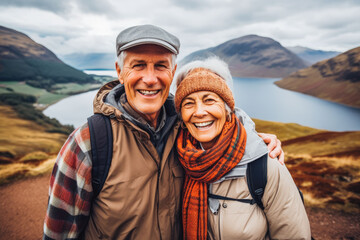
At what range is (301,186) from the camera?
12195 mm

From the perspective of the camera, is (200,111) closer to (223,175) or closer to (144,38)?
(223,175)

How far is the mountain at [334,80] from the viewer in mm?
116656

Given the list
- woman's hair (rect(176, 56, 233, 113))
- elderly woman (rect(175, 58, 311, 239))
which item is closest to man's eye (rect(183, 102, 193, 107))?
elderly woman (rect(175, 58, 311, 239))

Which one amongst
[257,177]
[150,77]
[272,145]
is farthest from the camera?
[272,145]

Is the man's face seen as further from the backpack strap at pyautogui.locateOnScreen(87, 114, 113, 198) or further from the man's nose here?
the backpack strap at pyautogui.locateOnScreen(87, 114, 113, 198)

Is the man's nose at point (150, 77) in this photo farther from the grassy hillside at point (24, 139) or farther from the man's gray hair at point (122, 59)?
the grassy hillside at point (24, 139)

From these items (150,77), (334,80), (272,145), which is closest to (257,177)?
(272,145)

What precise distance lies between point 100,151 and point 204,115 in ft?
5.03

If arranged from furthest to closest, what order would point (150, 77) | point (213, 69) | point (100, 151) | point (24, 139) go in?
point (24, 139) → point (213, 69) → point (150, 77) → point (100, 151)

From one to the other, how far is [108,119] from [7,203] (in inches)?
487

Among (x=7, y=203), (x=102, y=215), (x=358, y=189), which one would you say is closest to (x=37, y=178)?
(x=7, y=203)

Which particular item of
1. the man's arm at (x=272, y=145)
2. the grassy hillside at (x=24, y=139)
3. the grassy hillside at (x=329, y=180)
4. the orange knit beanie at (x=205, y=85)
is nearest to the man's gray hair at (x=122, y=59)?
the orange knit beanie at (x=205, y=85)

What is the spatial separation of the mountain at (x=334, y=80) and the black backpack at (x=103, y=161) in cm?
13167

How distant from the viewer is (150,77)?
2.80 m
